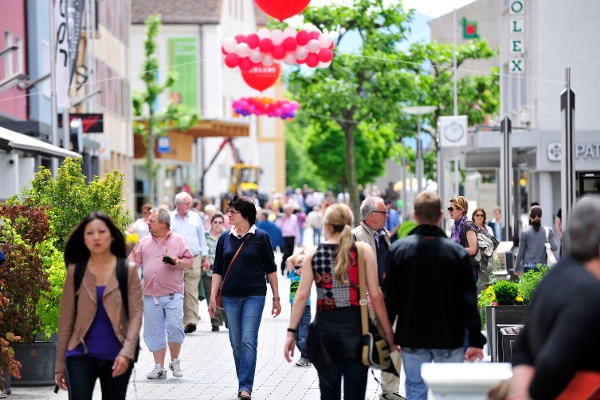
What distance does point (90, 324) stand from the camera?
8219 millimetres

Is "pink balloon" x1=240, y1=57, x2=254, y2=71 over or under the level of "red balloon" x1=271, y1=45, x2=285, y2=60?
under

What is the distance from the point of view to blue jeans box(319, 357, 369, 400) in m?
8.76

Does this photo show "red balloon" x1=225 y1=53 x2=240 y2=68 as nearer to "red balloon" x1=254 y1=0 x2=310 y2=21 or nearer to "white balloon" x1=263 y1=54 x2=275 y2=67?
"white balloon" x1=263 y1=54 x2=275 y2=67

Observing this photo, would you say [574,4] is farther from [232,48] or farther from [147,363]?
[147,363]

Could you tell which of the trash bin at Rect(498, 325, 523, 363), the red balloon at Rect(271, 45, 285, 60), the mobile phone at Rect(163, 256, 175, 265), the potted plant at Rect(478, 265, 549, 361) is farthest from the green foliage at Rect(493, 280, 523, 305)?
the red balloon at Rect(271, 45, 285, 60)

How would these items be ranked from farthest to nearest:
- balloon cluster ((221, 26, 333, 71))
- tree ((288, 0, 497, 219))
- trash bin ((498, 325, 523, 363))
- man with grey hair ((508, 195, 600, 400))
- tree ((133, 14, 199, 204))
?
tree ((133, 14, 199, 204)) → tree ((288, 0, 497, 219)) → balloon cluster ((221, 26, 333, 71)) → trash bin ((498, 325, 523, 363)) → man with grey hair ((508, 195, 600, 400))

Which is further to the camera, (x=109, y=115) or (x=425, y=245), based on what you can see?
(x=109, y=115)

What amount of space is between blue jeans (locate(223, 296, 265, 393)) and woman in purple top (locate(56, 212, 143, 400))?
158 inches

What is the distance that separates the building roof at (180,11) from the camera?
258ft

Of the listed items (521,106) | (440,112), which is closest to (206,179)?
(440,112)

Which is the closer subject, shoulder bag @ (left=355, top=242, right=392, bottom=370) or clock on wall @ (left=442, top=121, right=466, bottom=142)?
shoulder bag @ (left=355, top=242, right=392, bottom=370)

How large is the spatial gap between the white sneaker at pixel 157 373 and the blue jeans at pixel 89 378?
5.85 m

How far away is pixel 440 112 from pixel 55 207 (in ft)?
123

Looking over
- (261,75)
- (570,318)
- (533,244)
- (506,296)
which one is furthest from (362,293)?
(261,75)
